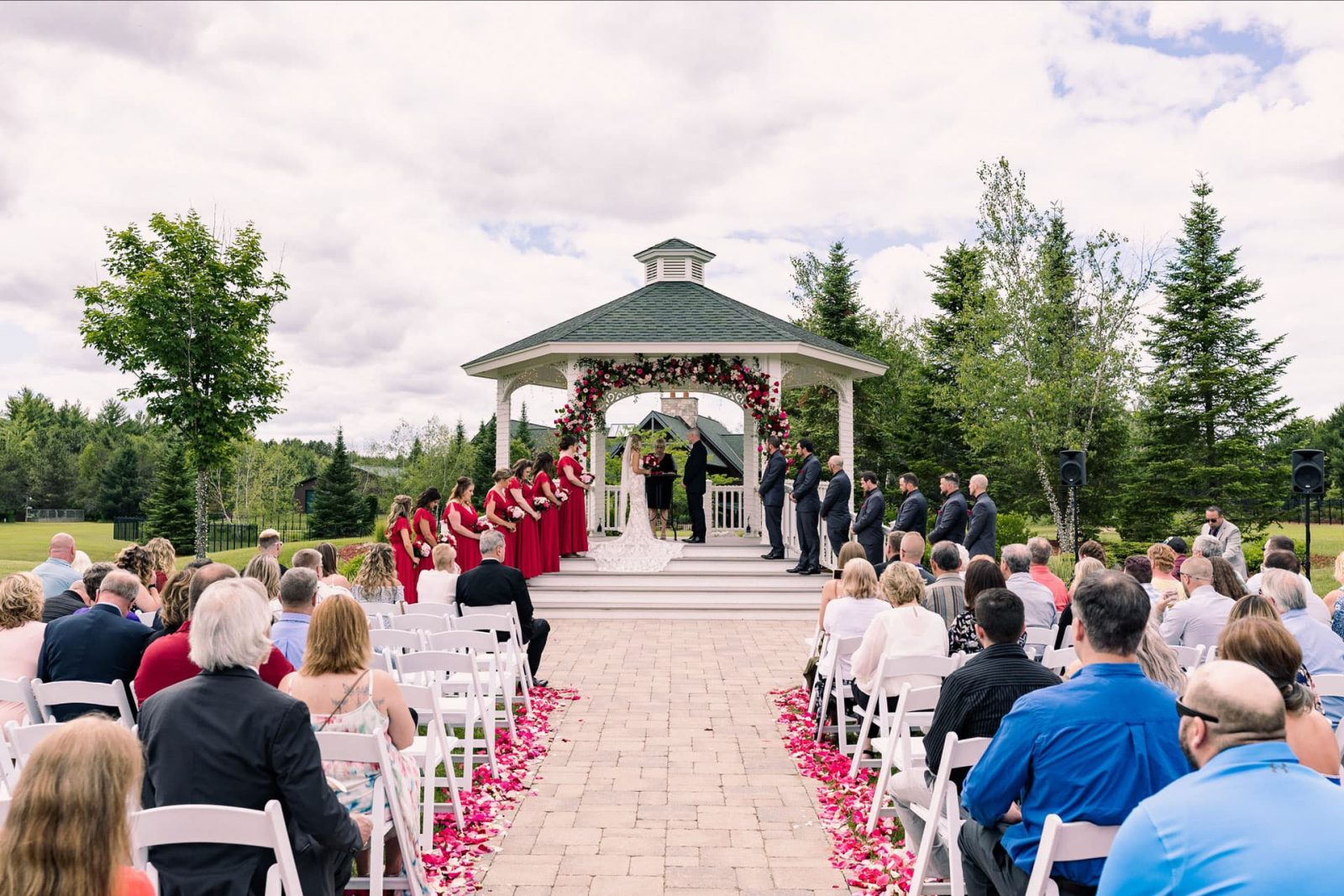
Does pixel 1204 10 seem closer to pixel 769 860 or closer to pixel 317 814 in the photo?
pixel 769 860

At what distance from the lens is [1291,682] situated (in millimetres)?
3061

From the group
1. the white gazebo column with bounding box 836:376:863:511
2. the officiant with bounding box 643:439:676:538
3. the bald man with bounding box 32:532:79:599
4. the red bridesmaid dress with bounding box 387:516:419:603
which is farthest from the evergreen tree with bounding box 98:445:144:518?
the bald man with bounding box 32:532:79:599

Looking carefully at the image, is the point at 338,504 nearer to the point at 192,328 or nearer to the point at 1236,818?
the point at 192,328

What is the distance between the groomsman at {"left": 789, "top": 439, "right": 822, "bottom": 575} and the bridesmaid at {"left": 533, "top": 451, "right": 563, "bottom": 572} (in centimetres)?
356

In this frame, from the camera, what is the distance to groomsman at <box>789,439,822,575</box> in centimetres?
1289

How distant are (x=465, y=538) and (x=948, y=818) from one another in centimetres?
888

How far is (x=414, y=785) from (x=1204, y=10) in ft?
43.4

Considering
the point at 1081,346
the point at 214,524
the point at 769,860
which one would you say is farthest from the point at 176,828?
the point at 214,524

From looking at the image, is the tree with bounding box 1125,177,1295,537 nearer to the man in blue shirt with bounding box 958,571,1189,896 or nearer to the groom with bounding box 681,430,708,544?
the groom with bounding box 681,430,708,544

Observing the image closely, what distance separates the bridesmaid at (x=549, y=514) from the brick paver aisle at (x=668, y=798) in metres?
3.98

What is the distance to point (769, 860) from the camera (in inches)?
177

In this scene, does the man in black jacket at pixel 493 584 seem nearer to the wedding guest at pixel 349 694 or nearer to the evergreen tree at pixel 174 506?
the wedding guest at pixel 349 694

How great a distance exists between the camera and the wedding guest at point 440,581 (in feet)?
25.9

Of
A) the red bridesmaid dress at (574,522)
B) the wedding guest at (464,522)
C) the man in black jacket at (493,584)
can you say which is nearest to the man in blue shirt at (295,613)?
the man in black jacket at (493,584)
